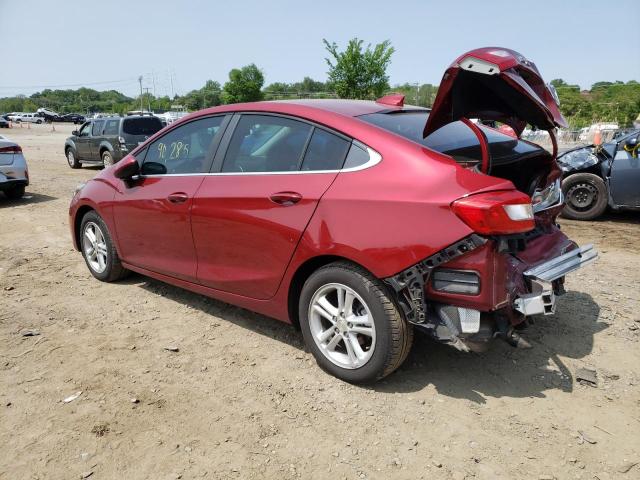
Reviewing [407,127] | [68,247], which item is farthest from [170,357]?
[68,247]

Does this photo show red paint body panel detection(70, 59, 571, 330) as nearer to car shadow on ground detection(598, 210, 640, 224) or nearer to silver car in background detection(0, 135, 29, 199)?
car shadow on ground detection(598, 210, 640, 224)

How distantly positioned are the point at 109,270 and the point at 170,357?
1.64m

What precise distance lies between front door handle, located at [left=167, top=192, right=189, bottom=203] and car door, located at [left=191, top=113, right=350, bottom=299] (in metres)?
0.13

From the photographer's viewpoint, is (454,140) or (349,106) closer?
(454,140)

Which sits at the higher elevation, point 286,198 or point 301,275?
point 286,198

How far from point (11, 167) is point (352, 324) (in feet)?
28.6

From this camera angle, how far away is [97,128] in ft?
49.6

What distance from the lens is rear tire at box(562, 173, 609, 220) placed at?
7148mm

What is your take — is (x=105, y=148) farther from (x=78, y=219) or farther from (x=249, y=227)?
(x=249, y=227)

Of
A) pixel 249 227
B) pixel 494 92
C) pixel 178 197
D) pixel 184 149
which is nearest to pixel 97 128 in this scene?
pixel 184 149

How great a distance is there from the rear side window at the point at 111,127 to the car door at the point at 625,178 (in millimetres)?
12785

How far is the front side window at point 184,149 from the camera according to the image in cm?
→ 366

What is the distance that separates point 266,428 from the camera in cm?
263

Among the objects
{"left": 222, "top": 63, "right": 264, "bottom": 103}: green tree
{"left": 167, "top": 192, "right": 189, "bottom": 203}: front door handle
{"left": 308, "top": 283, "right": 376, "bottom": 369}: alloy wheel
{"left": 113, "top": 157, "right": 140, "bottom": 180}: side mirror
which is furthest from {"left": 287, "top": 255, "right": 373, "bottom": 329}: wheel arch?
{"left": 222, "top": 63, "right": 264, "bottom": 103}: green tree
